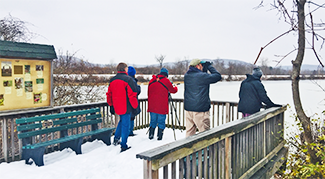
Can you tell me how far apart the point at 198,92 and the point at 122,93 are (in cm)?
145

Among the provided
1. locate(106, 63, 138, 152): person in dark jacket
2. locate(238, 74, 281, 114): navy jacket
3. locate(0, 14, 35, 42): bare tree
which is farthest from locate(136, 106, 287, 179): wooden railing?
locate(0, 14, 35, 42): bare tree

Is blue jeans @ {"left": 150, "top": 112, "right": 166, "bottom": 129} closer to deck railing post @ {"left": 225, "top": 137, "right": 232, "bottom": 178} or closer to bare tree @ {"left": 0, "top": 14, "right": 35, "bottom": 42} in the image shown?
deck railing post @ {"left": 225, "top": 137, "right": 232, "bottom": 178}

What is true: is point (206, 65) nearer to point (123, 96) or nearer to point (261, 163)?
point (123, 96)

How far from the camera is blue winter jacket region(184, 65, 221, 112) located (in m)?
3.94

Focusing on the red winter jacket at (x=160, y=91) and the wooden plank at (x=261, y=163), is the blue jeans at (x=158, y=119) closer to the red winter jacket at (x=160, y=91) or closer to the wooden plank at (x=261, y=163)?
the red winter jacket at (x=160, y=91)

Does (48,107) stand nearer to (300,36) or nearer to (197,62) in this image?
(197,62)

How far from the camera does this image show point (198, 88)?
13.1 ft

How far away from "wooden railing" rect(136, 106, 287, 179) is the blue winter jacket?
0.86 meters

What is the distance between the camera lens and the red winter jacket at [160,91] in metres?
5.36

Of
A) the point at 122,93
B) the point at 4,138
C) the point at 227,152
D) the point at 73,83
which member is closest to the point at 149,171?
the point at 227,152

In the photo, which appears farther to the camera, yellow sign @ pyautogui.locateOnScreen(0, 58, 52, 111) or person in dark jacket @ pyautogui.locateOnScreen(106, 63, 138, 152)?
person in dark jacket @ pyautogui.locateOnScreen(106, 63, 138, 152)

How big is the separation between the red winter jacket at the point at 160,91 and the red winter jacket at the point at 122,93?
87 centimetres

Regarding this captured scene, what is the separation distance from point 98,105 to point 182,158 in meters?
4.02

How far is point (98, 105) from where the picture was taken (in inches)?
225
